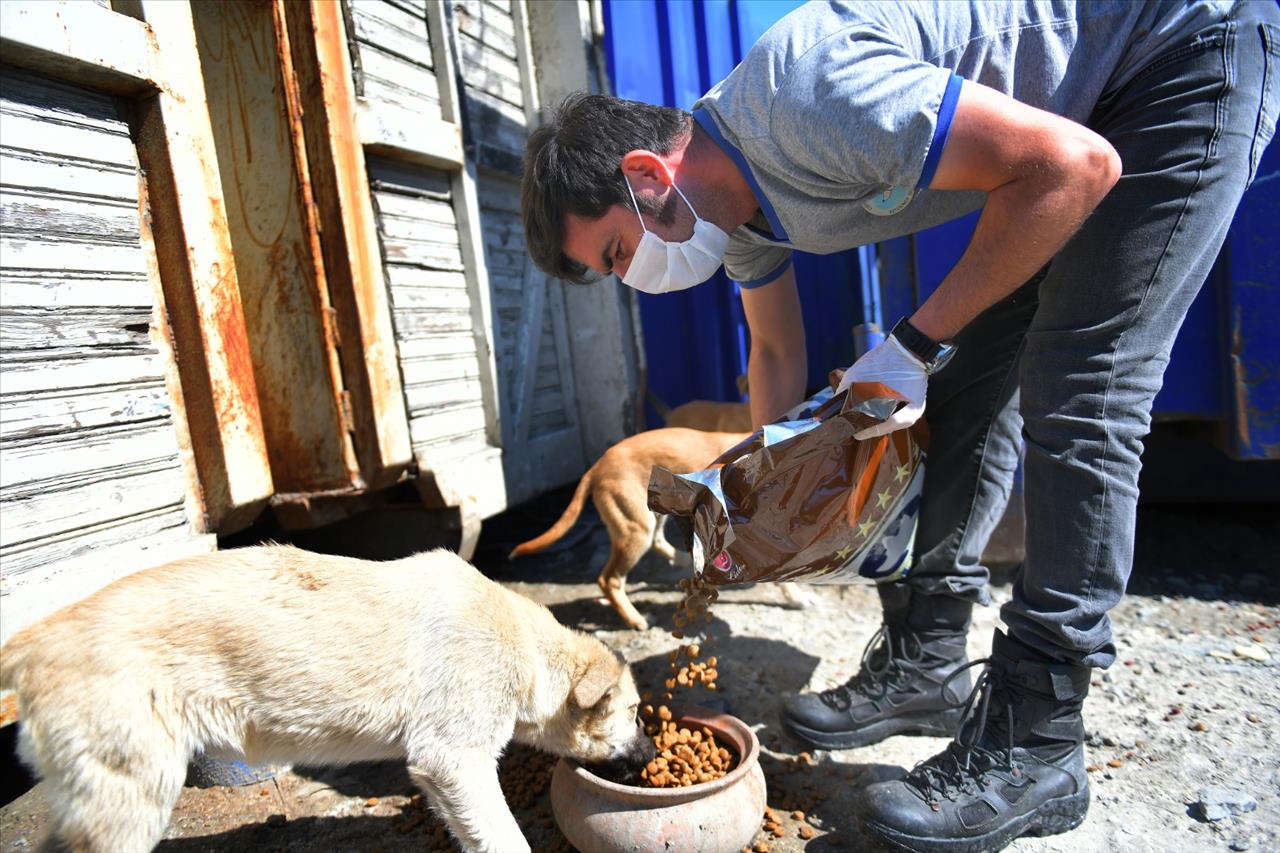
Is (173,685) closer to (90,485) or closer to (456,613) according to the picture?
(456,613)

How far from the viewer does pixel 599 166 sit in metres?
2.08

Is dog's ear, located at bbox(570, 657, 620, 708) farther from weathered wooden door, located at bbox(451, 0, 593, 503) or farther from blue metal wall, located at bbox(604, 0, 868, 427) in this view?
blue metal wall, located at bbox(604, 0, 868, 427)

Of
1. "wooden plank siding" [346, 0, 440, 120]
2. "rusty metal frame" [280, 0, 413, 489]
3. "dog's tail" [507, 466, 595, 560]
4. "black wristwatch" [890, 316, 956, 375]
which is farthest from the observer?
"dog's tail" [507, 466, 595, 560]

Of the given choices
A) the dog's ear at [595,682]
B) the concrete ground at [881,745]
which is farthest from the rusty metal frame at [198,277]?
the dog's ear at [595,682]

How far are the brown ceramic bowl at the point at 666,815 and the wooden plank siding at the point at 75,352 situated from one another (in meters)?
1.78

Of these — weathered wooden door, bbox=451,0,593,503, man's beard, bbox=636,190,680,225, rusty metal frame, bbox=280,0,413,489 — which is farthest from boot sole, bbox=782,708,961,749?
weathered wooden door, bbox=451,0,593,503

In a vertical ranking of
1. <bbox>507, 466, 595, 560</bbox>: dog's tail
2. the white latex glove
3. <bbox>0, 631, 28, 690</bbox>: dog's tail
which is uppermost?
the white latex glove

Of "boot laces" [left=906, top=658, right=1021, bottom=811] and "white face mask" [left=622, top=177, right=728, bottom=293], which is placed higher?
"white face mask" [left=622, top=177, right=728, bottom=293]

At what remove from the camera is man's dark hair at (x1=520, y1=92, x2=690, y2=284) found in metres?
2.08

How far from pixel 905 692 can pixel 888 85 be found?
76.0 inches

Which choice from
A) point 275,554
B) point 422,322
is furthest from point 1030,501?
point 422,322

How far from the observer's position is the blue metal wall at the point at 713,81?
4.96 meters

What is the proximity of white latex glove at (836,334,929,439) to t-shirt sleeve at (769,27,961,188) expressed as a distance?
1.51ft

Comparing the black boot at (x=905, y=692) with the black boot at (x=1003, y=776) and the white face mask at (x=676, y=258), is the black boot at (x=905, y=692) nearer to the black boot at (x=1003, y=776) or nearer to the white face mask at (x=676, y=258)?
the black boot at (x=1003, y=776)
